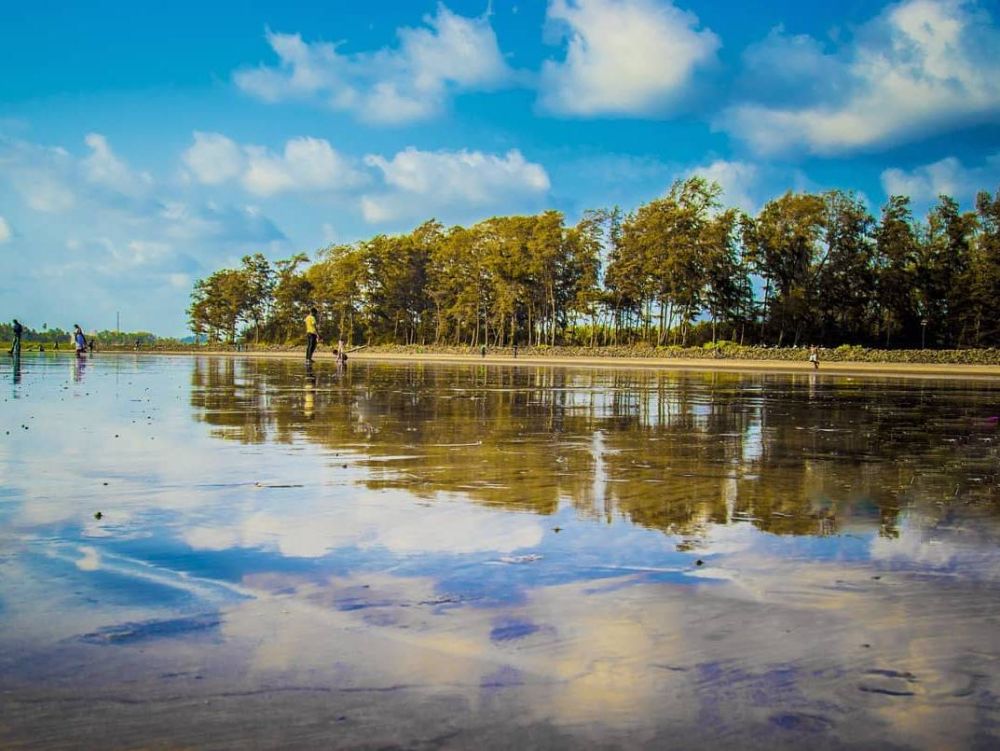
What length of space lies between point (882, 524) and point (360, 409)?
1046 cm

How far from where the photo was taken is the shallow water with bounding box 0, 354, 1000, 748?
272 cm

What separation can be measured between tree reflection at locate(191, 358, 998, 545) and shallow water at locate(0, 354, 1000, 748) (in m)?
0.07

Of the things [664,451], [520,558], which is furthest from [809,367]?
[520,558]

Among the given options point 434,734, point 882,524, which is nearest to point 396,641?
point 434,734

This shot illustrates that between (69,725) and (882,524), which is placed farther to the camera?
(882,524)

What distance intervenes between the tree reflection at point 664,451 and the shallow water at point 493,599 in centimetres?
7

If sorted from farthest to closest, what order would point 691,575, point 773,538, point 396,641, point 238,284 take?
1. point 238,284
2. point 773,538
3. point 691,575
4. point 396,641

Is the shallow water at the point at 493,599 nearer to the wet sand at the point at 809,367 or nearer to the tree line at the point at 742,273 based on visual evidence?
the wet sand at the point at 809,367

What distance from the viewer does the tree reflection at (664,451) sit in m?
6.39

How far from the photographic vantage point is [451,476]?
7.54 m

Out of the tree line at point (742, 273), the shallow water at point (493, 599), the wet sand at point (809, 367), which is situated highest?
the tree line at point (742, 273)

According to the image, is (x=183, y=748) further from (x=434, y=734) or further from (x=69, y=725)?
(x=434, y=734)

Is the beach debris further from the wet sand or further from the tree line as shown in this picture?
the tree line

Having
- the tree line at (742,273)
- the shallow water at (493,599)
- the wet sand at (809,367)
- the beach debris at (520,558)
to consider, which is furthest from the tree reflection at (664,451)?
the tree line at (742,273)
